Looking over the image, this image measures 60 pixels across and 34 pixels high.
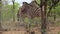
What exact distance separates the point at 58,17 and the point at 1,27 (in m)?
6.00

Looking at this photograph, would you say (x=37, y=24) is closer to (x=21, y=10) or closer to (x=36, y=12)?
(x=36, y=12)

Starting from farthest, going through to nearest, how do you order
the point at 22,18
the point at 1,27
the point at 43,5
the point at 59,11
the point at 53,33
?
the point at 22,18 → the point at 59,11 → the point at 1,27 → the point at 53,33 → the point at 43,5

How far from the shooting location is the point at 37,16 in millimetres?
16594

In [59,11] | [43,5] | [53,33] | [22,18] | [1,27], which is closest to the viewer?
[43,5]

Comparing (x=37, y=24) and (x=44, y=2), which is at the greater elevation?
(x=44, y=2)

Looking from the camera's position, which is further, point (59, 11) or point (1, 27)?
point (59, 11)

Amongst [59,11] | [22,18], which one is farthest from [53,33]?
[22,18]

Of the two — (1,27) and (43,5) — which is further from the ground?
(43,5)

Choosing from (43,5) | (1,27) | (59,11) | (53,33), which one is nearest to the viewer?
(43,5)

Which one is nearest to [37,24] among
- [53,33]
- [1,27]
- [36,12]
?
[36,12]

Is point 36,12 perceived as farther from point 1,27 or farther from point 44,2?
point 44,2

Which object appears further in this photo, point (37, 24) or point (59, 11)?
point (59, 11)

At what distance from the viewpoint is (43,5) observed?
7.96m

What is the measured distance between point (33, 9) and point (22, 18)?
1.36 metres
